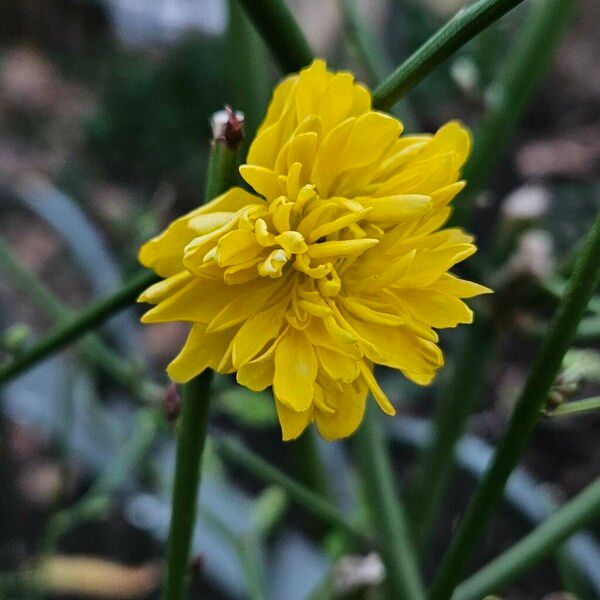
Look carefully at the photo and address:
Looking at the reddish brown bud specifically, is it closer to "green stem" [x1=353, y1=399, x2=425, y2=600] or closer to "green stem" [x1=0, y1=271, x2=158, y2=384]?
"green stem" [x1=0, y1=271, x2=158, y2=384]

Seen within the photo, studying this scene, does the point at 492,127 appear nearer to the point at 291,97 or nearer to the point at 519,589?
the point at 291,97

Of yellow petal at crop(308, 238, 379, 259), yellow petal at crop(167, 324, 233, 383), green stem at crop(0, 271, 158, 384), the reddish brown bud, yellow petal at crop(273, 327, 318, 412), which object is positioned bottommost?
yellow petal at crop(273, 327, 318, 412)

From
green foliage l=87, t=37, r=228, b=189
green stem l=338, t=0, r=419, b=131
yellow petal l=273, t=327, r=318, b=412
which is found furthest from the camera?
green foliage l=87, t=37, r=228, b=189

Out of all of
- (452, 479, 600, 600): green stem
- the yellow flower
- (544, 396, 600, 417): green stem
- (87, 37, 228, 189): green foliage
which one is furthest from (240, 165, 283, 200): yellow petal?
(87, 37, 228, 189): green foliage

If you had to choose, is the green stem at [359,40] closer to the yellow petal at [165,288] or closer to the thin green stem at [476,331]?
the thin green stem at [476,331]

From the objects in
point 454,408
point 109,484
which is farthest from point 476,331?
point 109,484

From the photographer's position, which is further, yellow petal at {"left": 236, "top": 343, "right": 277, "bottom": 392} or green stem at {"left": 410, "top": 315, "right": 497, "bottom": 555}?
green stem at {"left": 410, "top": 315, "right": 497, "bottom": 555}

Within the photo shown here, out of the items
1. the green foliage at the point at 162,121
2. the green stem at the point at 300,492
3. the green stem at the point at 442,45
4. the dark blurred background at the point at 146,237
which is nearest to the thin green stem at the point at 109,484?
the dark blurred background at the point at 146,237

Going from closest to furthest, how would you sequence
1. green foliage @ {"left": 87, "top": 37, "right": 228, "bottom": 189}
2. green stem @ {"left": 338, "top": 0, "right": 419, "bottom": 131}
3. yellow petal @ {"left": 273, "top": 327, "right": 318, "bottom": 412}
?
yellow petal @ {"left": 273, "top": 327, "right": 318, "bottom": 412} < green stem @ {"left": 338, "top": 0, "right": 419, "bottom": 131} < green foliage @ {"left": 87, "top": 37, "right": 228, "bottom": 189}
